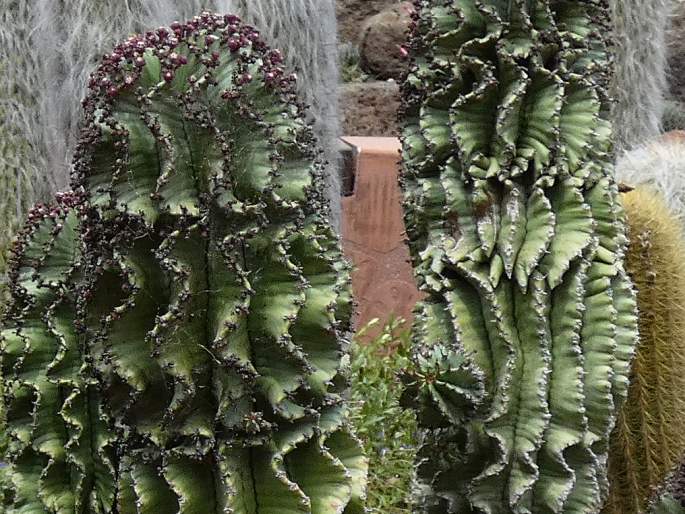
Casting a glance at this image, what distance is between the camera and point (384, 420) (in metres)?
4.47

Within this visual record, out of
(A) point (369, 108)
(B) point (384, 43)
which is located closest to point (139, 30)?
(A) point (369, 108)

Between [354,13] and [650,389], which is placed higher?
[354,13]

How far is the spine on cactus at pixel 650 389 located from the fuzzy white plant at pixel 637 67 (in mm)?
3370

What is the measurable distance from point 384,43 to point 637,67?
318 cm

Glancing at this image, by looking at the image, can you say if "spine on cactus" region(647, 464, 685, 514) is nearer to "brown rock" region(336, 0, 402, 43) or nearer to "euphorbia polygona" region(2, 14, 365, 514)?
"euphorbia polygona" region(2, 14, 365, 514)

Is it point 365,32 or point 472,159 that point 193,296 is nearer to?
point 472,159

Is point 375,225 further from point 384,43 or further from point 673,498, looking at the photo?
point 384,43

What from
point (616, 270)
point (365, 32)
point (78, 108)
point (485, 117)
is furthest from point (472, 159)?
point (365, 32)

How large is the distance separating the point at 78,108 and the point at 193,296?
2.55m

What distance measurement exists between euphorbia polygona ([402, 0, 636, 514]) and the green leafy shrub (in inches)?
47.3

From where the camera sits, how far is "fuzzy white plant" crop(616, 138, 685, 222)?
447 cm

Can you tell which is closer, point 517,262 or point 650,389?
point 517,262

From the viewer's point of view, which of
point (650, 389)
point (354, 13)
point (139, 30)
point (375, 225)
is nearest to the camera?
point (650, 389)

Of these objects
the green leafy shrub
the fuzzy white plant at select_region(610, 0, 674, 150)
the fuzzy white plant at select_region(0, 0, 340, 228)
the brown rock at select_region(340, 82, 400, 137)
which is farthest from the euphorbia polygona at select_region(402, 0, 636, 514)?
the brown rock at select_region(340, 82, 400, 137)
